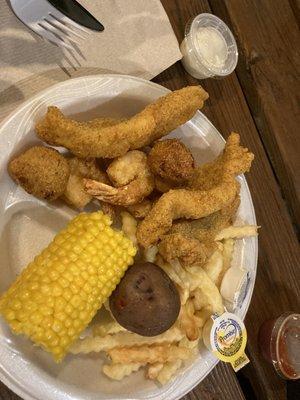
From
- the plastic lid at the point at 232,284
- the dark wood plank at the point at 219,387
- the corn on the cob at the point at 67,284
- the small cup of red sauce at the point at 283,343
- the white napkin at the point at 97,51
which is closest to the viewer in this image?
the corn on the cob at the point at 67,284

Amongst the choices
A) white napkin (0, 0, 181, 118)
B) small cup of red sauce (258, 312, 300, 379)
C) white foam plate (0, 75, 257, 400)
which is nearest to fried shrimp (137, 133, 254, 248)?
white foam plate (0, 75, 257, 400)

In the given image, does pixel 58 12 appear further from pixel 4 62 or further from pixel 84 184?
pixel 84 184

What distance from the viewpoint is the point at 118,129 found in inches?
52.8

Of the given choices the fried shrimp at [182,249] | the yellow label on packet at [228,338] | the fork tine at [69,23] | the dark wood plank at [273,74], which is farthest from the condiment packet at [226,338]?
the fork tine at [69,23]

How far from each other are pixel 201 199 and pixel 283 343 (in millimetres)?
707

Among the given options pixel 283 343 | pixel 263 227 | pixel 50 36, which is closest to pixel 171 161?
pixel 50 36

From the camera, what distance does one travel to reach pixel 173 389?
4.89 feet

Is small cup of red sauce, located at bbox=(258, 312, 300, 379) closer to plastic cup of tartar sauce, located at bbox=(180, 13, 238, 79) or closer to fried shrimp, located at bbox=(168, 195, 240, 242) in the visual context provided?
fried shrimp, located at bbox=(168, 195, 240, 242)

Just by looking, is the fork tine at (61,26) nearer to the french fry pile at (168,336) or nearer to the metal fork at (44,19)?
the metal fork at (44,19)

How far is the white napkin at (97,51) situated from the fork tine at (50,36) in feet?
0.07

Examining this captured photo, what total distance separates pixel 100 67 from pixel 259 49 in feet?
2.54

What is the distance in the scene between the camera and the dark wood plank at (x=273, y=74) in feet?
6.51

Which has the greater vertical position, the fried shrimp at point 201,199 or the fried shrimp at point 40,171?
the fried shrimp at point 40,171

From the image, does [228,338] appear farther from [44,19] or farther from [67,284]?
[44,19]
